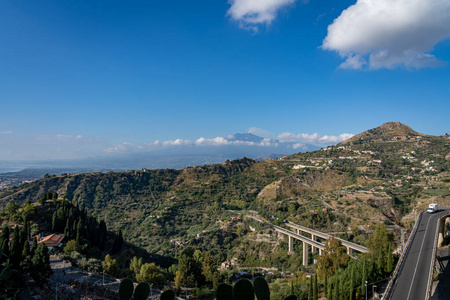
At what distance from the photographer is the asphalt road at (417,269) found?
15173mm

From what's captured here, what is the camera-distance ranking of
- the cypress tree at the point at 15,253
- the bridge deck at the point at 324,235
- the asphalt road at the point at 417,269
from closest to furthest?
the asphalt road at the point at 417,269, the cypress tree at the point at 15,253, the bridge deck at the point at 324,235

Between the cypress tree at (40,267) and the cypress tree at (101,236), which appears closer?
the cypress tree at (40,267)

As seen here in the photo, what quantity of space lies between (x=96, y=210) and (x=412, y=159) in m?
101

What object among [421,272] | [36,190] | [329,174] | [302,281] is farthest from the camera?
[329,174]

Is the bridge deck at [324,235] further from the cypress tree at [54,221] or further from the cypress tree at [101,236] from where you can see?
the cypress tree at [54,221]

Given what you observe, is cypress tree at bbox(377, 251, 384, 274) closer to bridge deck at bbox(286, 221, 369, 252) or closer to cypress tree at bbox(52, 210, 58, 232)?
bridge deck at bbox(286, 221, 369, 252)

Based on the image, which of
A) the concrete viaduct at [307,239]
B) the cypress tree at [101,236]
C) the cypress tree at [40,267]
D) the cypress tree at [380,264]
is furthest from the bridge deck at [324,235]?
the cypress tree at [40,267]

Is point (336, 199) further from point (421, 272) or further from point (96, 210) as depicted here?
point (96, 210)

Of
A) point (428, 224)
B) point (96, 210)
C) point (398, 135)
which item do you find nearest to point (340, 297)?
point (428, 224)

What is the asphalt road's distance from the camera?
49.8 ft

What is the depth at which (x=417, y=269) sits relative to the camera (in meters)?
18.4

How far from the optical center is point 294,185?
72.1 meters

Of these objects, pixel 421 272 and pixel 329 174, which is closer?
pixel 421 272

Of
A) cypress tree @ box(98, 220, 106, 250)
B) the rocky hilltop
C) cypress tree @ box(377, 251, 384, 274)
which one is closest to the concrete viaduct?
cypress tree @ box(377, 251, 384, 274)
